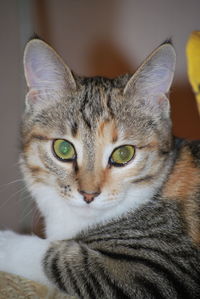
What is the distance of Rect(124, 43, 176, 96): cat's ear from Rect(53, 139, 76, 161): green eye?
0.26 m

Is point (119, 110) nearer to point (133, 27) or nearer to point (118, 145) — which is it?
point (118, 145)

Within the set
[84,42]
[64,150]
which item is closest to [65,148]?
[64,150]

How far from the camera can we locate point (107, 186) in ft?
3.87

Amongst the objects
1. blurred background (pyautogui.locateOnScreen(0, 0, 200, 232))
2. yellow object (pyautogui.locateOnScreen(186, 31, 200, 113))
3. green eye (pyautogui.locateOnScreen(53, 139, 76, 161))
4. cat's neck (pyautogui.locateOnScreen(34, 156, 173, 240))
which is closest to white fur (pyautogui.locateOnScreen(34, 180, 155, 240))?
cat's neck (pyautogui.locateOnScreen(34, 156, 173, 240))

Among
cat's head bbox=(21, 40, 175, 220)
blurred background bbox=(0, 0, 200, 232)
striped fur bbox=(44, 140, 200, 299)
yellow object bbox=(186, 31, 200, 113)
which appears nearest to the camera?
yellow object bbox=(186, 31, 200, 113)

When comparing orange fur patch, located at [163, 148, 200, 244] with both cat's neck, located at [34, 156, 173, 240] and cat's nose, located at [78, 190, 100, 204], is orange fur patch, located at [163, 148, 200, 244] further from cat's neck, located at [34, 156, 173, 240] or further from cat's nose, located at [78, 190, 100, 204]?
cat's nose, located at [78, 190, 100, 204]

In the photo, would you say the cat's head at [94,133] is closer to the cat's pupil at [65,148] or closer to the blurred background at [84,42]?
the cat's pupil at [65,148]

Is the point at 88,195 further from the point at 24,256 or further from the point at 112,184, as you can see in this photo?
the point at 24,256

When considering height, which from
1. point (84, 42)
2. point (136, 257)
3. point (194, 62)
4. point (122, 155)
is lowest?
point (136, 257)

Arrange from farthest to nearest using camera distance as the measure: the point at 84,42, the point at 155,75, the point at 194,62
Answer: the point at 84,42, the point at 155,75, the point at 194,62

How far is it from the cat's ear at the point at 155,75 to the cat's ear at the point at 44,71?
0.20 meters

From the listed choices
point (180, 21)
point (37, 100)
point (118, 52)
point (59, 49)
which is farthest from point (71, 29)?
point (37, 100)

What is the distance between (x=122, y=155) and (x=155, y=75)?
0.27 m

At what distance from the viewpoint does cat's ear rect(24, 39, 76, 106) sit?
1.23 m
